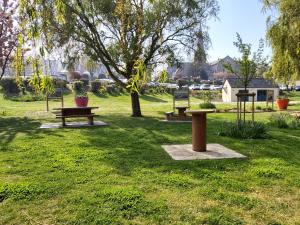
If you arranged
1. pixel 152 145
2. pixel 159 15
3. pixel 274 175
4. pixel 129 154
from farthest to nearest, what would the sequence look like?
1. pixel 159 15
2. pixel 152 145
3. pixel 129 154
4. pixel 274 175

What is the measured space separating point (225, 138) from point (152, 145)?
238cm

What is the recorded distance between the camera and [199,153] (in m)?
7.71

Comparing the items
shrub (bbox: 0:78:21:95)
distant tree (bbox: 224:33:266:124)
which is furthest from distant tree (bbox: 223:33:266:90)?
shrub (bbox: 0:78:21:95)

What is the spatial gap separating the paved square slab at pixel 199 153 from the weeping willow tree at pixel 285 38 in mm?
8218

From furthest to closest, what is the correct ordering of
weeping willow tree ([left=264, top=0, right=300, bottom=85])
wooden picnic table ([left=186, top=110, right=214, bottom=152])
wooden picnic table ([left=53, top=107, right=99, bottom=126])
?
weeping willow tree ([left=264, top=0, right=300, bottom=85]), wooden picnic table ([left=53, top=107, right=99, bottom=126]), wooden picnic table ([left=186, top=110, right=214, bottom=152])

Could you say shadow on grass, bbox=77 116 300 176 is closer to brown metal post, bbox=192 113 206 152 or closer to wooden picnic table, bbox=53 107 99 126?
brown metal post, bbox=192 113 206 152

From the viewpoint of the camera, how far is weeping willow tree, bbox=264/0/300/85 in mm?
14594

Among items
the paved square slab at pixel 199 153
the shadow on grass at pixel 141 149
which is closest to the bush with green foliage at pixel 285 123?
the shadow on grass at pixel 141 149

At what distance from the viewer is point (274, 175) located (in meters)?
5.93

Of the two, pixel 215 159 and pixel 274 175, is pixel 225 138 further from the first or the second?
pixel 274 175

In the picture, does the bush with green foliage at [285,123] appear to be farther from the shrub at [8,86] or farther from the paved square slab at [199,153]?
the shrub at [8,86]

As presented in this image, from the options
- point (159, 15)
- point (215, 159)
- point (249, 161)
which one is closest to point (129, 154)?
point (215, 159)

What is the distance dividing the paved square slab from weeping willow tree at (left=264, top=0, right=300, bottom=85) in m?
8.22

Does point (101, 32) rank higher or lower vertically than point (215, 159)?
higher
